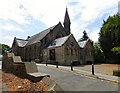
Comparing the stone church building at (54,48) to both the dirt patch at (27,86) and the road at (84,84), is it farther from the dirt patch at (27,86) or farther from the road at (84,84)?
the dirt patch at (27,86)

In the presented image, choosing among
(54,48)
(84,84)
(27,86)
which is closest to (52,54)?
(54,48)

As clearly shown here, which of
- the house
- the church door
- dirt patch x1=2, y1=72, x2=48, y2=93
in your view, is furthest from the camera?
the house

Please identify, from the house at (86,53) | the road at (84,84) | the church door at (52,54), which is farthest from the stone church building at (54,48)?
the road at (84,84)

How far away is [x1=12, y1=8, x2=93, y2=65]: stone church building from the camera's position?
38.5 m

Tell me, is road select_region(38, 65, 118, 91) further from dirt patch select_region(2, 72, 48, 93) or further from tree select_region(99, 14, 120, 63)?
tree select_region(99, 14, 120, 63)

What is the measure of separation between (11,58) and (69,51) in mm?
23723

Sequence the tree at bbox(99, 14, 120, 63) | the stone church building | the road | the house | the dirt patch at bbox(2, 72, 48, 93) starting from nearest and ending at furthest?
1. the dirt patch at bbox(2, 72, 48, 93)
2. the road
3. the stone church building
4. the house
5. the tree at bbox(99, 14, 120, 63)

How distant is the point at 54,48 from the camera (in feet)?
131

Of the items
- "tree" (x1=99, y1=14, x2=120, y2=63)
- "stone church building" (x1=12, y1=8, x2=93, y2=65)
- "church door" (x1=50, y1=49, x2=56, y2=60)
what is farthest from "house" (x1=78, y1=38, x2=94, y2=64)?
"church door" (x1=50, y1=49, x2=56, y2=60)

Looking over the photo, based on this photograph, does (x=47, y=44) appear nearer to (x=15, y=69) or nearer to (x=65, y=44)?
(x=65, y=44)

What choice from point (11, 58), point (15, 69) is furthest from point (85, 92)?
point (11, 58)

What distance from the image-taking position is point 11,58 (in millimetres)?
16641

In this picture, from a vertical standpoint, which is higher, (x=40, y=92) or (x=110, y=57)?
(x=110, y=57)

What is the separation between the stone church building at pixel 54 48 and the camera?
38.5m
